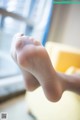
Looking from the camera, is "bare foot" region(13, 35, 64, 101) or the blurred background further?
the blurred background

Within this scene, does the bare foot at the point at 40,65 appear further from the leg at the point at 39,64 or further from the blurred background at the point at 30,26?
the blurred background at the point at 30,26

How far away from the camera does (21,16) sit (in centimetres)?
188

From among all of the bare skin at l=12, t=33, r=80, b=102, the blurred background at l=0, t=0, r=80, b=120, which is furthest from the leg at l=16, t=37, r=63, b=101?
the blurred background at l=0, t=0, r=80, b=120

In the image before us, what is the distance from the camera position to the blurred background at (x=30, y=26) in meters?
1.81

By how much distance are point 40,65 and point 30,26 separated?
135 centimetres

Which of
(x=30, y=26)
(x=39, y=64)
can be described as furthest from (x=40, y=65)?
(x=30, y=26)

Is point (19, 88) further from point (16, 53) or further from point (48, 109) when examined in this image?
point (16, 53)

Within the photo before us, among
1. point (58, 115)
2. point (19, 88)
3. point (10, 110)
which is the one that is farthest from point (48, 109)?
point (19, 88)

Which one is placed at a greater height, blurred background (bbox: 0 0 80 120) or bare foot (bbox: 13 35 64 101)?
bare foot (bbox: 13 35 64 101)

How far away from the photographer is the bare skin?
2.56ft

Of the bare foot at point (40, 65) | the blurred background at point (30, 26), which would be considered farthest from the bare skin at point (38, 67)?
the blurred background at point (30, 26)

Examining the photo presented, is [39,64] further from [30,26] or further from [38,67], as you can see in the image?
[30,26]

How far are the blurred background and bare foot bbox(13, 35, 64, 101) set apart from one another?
833 millimetres

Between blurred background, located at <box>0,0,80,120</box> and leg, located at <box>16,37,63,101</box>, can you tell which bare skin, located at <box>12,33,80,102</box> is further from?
blurred background, located at <box>0,0,80,120</box>
